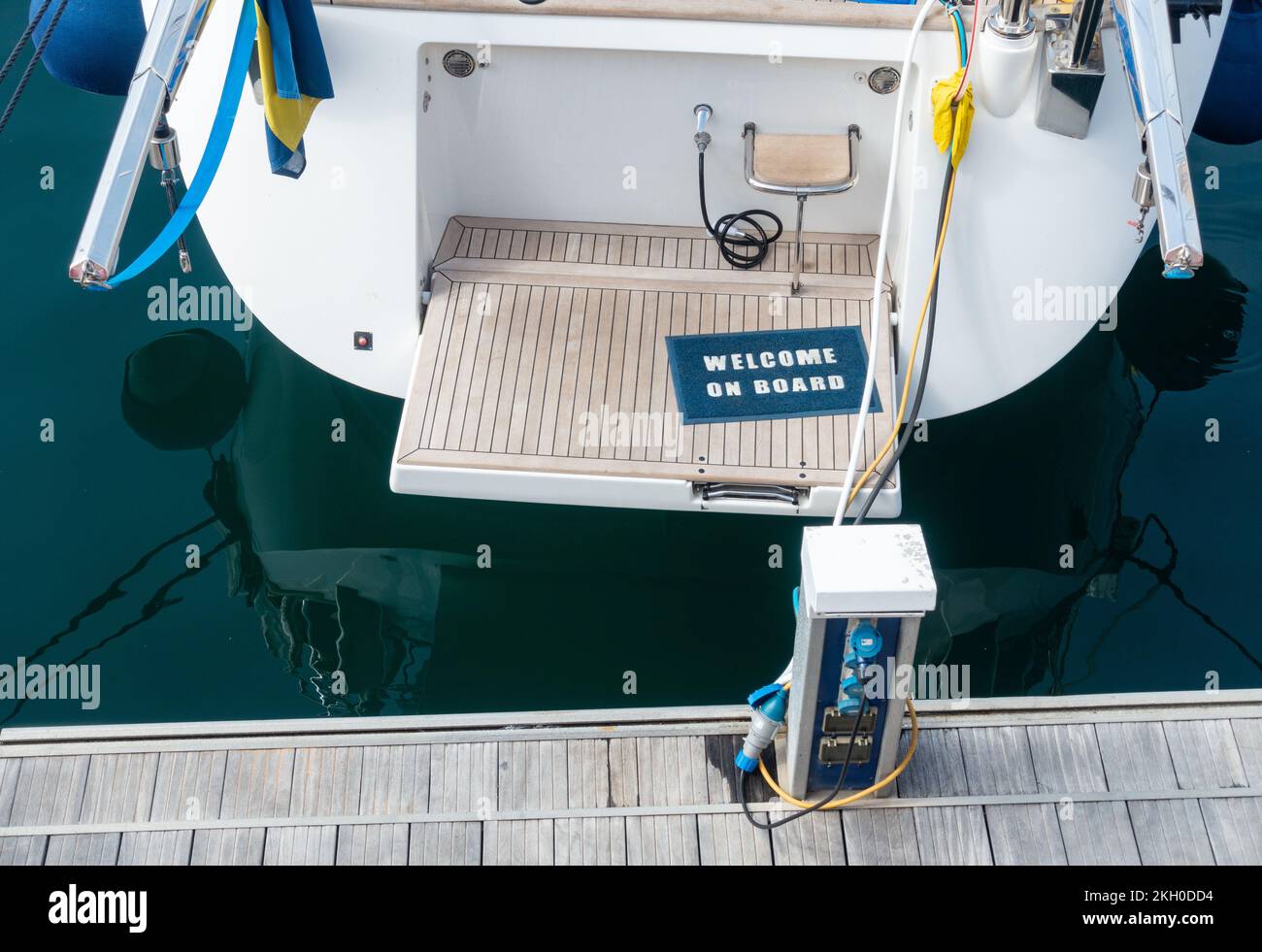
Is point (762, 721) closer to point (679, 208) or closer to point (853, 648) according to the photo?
point (853, 648)

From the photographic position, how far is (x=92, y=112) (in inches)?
239

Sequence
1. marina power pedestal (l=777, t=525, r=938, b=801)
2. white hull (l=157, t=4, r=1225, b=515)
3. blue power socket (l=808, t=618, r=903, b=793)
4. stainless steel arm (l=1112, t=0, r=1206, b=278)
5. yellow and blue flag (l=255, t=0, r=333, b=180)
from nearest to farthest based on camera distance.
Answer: marina power pedestal (l=777, t=525, r=938, b=801), blue power socket (l=808, t=618, r=903, b=793), stainless steel arm (l=1112, t=0, r=1206, b=278), yellow and blue flag (l=255, t=0, r=333, b=180), white hull (l=157, t=4, r=1225, b=515)

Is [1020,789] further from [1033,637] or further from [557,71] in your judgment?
[557,71]

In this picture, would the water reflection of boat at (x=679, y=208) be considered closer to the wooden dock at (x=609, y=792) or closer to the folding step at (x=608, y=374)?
the folding step at (x=608, y=374)

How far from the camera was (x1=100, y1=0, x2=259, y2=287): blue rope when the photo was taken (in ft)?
11.2

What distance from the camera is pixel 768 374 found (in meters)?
4.21

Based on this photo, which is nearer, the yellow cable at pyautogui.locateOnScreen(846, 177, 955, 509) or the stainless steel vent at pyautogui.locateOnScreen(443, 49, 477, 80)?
the yellow cable at pyautogui.locateOnScreen(846, 177, 955, 509)

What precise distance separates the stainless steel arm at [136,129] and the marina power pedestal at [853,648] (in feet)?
5.28

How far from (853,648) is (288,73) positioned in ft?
6.68

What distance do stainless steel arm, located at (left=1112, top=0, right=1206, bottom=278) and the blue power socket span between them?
3.56ft

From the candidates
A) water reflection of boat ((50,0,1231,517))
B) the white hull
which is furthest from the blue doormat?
the white hull

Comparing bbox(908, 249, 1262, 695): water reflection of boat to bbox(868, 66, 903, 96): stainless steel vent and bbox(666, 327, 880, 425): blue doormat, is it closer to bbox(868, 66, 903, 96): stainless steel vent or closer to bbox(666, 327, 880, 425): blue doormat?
bbox(666, 327, 880, 425): blue doormat

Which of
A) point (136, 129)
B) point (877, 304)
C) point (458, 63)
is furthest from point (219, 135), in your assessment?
point (877, 304)

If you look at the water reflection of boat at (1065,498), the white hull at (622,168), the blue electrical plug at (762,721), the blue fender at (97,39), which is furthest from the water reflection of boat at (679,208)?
the blue fender at (97,39)
